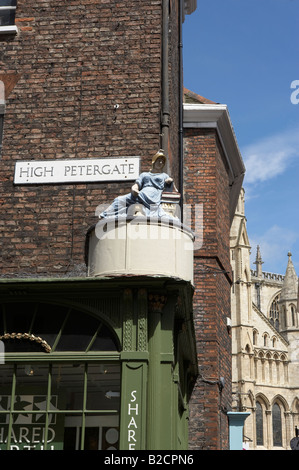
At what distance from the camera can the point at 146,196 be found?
31.3ft

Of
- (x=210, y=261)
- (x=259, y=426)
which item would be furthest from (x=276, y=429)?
(x=210, y=261)

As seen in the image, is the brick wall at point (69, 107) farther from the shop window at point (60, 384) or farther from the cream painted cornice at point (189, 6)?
the cream painted cornice at point (189, 6)

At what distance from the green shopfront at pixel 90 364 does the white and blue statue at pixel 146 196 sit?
46.0 inches

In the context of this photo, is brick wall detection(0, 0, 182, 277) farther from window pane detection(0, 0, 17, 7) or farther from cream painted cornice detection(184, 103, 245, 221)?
cream painted cornice detection(184, 103, 245, 221)

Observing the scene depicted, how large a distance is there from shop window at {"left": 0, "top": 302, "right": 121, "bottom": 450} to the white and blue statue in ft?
4.91

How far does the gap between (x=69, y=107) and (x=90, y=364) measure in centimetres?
406

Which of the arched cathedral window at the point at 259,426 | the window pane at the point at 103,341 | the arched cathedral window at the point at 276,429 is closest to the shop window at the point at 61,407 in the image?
the window pane at the point at 103,341

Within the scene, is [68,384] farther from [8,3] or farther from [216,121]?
[216,121]

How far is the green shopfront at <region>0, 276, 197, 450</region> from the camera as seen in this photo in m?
8.44

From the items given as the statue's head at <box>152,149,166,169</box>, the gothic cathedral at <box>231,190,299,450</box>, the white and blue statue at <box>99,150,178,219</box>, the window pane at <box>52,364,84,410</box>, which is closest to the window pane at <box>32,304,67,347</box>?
the window pane at <box>52,364,84,410</box>

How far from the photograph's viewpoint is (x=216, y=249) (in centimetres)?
1587

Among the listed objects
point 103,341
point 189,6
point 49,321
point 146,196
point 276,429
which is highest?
point 276,429
